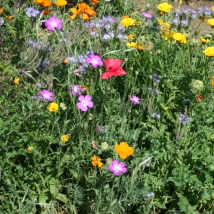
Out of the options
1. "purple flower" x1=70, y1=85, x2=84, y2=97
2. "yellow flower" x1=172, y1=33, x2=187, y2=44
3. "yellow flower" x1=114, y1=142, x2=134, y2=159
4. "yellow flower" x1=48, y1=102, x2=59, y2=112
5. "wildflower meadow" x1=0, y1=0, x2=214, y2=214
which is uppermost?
"yellow flower" x1=172, y1=33, x2=187, y2=44

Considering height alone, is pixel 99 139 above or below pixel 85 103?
below

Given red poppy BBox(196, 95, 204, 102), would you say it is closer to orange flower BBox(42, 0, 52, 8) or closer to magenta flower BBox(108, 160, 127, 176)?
magenta flower BBox(108, 160, 127, 176)

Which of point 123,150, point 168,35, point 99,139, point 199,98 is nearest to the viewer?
point 123,150

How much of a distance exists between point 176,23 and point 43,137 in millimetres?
1672

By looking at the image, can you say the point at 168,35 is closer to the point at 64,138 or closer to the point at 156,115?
the point at 156,115

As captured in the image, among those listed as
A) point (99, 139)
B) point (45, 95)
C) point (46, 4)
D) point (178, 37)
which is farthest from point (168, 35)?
point (45, 95)

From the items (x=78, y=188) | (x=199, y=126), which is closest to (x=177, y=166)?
(x=199, y=126)

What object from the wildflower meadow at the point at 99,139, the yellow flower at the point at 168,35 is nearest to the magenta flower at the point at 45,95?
the wildflower meadow at the point at 99,139

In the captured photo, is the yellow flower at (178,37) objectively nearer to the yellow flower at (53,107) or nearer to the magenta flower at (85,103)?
the magenta flower at (85,103)

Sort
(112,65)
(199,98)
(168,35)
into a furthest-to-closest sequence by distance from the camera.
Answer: (168,35) → (199,98) → (112,65)

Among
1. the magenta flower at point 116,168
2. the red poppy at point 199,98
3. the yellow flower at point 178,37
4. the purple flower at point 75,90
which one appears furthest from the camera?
the yellow flower at point 178,37

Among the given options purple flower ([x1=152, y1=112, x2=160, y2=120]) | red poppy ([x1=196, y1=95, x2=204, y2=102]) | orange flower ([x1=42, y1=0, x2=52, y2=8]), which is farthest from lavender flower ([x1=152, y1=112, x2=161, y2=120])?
orange flower ([x1=42, y1=0, x2=52, y2=8])

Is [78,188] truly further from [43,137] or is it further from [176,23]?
[176,23]

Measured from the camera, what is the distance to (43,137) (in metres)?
2.53
